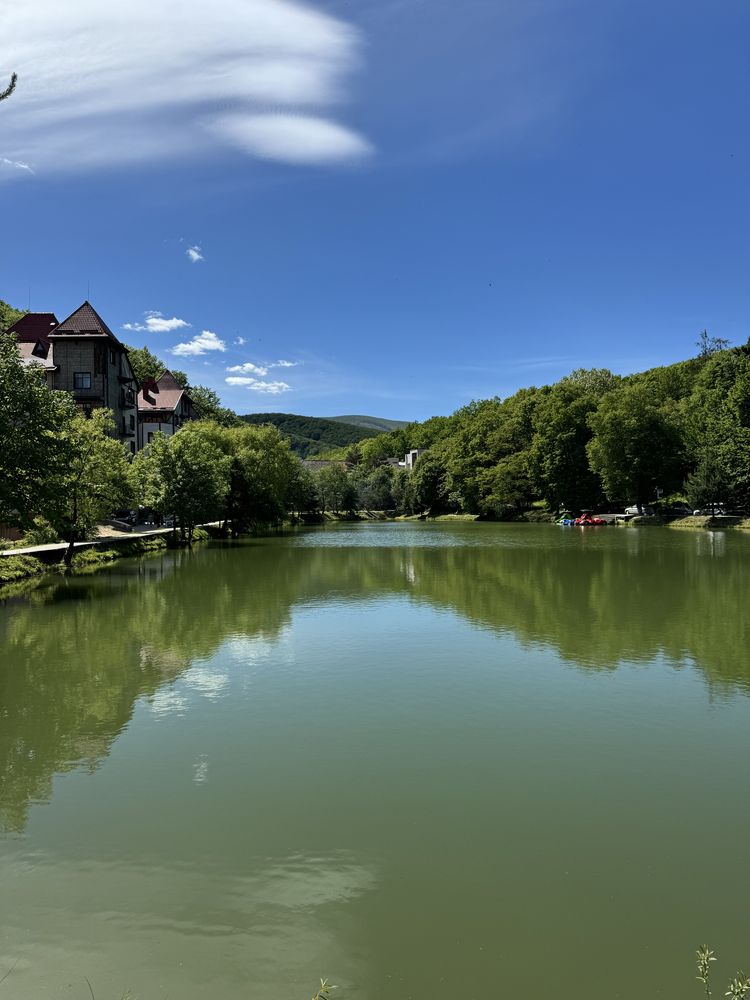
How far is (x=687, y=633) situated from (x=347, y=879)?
12.0 m

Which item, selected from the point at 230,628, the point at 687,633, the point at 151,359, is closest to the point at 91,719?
the point at 230,628

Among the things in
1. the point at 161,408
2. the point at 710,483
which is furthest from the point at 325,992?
the point at 161,408

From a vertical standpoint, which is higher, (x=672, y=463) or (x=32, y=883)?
(x=672, y=463)

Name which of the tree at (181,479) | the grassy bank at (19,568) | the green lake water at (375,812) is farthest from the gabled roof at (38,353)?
the green lake water at (375,812)

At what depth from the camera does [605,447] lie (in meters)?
65.8

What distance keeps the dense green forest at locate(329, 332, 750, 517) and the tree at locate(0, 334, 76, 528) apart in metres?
48.8

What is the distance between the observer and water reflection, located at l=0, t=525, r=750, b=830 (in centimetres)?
998

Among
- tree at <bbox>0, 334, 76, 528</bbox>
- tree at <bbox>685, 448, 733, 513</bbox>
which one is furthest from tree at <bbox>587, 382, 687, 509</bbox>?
tree at <bbox>0, 334, 76, 528</bbox>

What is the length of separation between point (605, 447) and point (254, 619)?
54583 millimetres

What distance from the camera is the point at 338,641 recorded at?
14969mm

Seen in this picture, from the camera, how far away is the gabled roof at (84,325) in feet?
156

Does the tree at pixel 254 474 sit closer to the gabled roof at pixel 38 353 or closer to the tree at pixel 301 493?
the gabled roof at pixel 38 353

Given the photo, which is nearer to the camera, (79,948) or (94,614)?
(79,948)

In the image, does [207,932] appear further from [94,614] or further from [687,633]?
[94,614]
